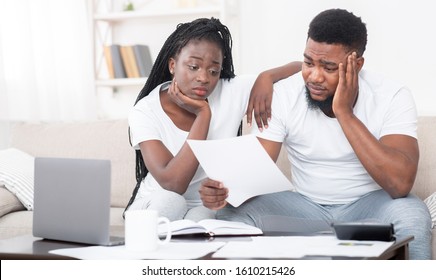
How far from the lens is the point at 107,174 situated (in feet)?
4.93

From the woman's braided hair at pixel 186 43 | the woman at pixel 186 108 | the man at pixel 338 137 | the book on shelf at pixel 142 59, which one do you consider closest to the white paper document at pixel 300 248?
the man at pixel 338 137

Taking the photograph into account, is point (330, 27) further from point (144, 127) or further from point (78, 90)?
point (78, 90)

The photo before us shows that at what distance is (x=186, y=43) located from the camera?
2.33 metres

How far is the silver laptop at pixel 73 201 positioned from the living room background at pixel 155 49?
1858 mm

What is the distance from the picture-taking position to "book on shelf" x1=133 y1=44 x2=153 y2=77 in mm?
3975

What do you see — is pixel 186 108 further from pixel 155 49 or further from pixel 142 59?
pixel 155 49

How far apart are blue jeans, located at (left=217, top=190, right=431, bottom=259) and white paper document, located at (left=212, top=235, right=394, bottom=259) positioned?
31 cm

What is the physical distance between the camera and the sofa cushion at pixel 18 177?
8.70ft

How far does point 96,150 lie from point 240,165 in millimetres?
1138

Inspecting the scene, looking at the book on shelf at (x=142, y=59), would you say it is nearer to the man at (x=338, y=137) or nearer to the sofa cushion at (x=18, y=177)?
the sofa cushion at (x=18, y=177)

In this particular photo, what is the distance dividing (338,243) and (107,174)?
483 mm

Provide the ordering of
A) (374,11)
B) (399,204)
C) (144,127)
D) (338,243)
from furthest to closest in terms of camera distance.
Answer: (374,11) < (144,127) < (399,204) < (338,243)

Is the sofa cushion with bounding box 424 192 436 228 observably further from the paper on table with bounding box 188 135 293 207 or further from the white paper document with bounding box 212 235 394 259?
the white paper document with bounding box 212 235 394 259

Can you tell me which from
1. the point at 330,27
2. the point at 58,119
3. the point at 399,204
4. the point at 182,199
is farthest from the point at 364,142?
the point at 58,119
